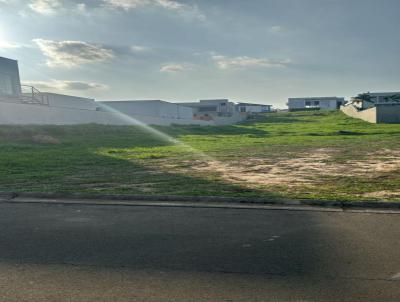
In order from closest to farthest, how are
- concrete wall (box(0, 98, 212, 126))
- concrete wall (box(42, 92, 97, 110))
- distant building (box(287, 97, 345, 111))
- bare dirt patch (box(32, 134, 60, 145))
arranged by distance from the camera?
bare dirt patch (box(32, 134, 60, 145)) < concrete wall (box(0, 98, 212, 126)) < concrete wall (box(42, 92, 97, 110)) < distant building (box(287, 97, 345, 111))

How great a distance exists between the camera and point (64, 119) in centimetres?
2792

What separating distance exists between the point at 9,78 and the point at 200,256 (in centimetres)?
2787

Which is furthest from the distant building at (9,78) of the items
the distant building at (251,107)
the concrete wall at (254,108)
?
the concrete wall at (254,108)

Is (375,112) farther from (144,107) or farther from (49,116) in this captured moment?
(49,116)

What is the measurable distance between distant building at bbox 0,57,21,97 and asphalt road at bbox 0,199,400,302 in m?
24.0

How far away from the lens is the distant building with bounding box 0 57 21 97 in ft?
85.1

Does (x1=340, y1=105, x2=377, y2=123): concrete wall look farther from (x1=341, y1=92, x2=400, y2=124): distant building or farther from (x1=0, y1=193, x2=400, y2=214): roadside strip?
(x1=0, y1=193, x2=400, y2=214): roadside strip

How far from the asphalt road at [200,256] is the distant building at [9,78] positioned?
78.9 feet

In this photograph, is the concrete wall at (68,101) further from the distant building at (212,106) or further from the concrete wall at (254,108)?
the concrete wall at (254,108)

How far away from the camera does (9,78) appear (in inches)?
1046

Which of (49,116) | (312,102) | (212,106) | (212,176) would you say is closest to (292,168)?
(212,176)

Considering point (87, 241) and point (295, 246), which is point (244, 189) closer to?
point (295, 246)

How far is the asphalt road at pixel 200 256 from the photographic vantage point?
3346mm

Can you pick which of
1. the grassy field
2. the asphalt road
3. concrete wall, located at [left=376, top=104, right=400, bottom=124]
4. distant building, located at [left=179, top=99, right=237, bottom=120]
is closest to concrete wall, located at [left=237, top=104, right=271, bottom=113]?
distant building, located at [left=179, top=99, right=237, bottom=120]
